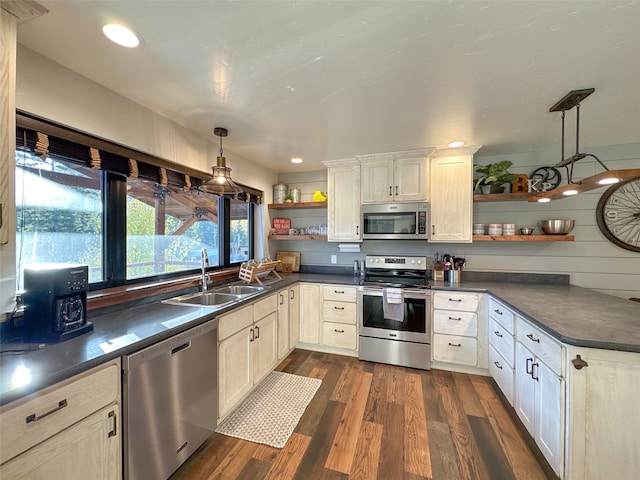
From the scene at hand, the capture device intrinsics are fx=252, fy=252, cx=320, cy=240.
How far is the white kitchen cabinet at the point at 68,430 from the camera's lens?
0.85m

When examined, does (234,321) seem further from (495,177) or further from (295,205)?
(495,177)

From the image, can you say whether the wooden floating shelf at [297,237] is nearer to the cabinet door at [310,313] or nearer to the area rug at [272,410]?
the cabinet door at [310,313]

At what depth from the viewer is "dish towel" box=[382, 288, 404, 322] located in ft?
8.89

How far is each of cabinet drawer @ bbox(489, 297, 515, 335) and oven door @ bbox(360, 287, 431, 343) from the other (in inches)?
22.0

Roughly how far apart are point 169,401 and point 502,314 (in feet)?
8.45

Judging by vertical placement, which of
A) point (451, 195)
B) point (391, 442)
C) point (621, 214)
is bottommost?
point (391, 442)

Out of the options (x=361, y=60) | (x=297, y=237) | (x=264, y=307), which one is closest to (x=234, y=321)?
(x=264, y=307)

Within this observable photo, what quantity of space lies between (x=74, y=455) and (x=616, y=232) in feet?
14.7

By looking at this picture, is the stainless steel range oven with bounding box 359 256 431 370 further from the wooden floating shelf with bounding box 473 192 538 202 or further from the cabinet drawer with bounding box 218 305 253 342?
the cabinet drawer with bounding box 218 305 253 342

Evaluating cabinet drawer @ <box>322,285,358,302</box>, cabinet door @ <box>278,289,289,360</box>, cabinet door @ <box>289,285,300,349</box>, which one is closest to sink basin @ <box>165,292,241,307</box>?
cabinet door @ <box>278,289,289,360</box>

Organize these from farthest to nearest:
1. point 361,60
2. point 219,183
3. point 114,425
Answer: point 219,183
point 361,60
point 114,425

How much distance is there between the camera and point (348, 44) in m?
1.27

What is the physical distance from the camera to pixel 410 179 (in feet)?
9.66

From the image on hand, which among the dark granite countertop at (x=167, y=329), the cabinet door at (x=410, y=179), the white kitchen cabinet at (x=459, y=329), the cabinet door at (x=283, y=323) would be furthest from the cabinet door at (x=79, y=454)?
the cabinet door at (x=410, y=179)
